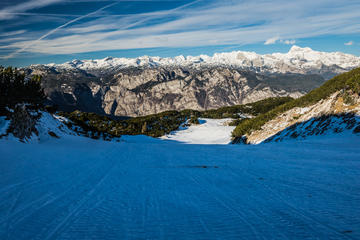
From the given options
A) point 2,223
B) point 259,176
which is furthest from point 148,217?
point 259,176

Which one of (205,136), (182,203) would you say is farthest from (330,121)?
(205,136)

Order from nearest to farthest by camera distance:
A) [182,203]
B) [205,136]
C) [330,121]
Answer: [182,203], [330,121], [205,136]

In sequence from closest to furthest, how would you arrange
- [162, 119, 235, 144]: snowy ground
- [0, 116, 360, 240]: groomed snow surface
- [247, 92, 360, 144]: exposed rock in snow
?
[0, 116, 360, 240]: groomed snow surface
[247, 92, 360, 144]: exposed rock in snow
[162, 119, 235, 144]: snowy ground

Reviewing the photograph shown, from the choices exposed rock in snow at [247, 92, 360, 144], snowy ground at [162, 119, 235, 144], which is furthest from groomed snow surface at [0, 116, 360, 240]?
snowy ground at [162, 119, 235, 144]

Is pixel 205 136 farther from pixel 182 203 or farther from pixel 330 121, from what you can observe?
pixel 182 203

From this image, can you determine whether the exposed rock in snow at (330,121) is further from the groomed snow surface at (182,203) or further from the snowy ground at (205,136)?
the snowy ground at (205,136)

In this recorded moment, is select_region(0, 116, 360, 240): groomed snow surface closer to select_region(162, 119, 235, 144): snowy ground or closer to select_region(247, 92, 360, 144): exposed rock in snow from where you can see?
select_region(247, 92, 360, 144): exposed rock in snow

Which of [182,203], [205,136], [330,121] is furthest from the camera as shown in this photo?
[205,136]

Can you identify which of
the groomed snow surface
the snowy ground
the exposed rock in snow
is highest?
the exposed rock in snow

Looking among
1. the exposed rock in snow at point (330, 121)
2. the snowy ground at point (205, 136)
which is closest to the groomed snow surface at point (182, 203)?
the exposed rock in snow at point (330, 121)

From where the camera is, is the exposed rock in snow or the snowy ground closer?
the exposed rock in snow

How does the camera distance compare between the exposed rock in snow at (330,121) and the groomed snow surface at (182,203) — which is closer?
the groomed snow surface at (182,203)

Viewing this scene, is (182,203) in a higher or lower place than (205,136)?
higher
